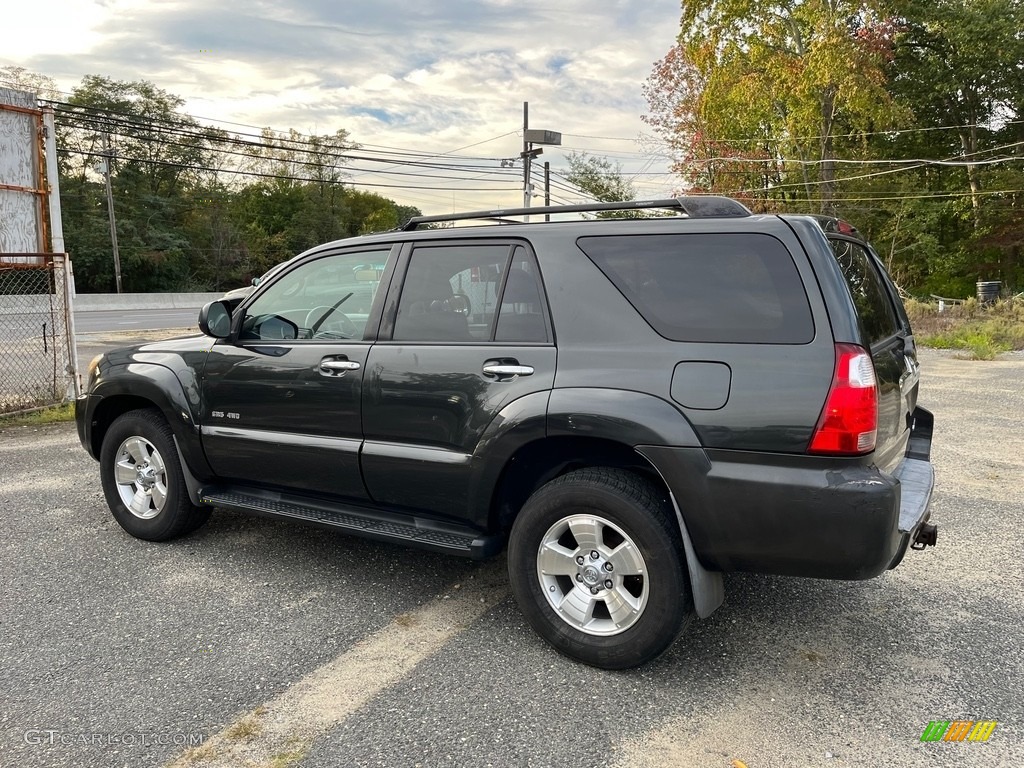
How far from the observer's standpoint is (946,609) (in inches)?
138

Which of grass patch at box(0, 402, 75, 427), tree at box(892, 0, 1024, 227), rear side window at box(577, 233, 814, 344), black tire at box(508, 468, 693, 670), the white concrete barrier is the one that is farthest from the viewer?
the white concrete barrier

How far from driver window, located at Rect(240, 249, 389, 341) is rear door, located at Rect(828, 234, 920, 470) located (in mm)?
2150

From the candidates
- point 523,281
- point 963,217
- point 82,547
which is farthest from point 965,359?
point 963,217

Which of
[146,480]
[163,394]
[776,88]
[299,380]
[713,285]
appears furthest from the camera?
[776,88]

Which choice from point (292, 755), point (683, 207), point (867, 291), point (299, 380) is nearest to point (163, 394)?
point (299, 380)

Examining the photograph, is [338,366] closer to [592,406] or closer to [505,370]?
[505,370]

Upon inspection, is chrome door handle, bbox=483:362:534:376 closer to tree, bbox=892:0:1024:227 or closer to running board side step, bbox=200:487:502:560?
running board side step, bbox=200:487:502:560

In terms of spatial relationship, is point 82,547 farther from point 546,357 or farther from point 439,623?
point 546,357

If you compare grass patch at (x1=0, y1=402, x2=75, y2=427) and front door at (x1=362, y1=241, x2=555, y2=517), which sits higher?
front door at (x1=362, y1=241, x2=555, y2=517)

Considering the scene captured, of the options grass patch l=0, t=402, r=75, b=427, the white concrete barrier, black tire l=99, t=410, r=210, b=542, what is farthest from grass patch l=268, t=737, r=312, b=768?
the white concrete barrier

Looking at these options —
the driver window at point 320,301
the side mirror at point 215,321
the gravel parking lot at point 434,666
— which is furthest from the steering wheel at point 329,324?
the gravel parking lot at point 434,666

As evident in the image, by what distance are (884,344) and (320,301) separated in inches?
105

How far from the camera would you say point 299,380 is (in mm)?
3697

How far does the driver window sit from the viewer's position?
371cm
